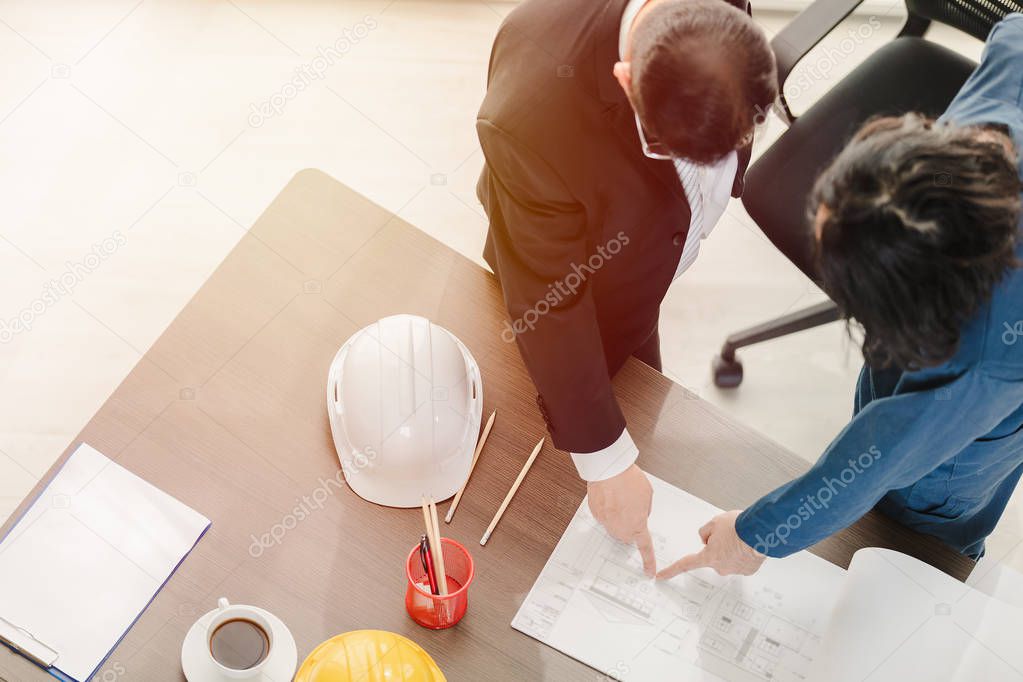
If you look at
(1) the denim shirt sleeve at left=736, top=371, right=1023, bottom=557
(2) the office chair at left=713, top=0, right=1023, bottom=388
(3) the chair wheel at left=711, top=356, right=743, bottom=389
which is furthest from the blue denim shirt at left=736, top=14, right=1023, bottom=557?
(3) the chair wheel at left=711, top=356, right=743, bottom=389

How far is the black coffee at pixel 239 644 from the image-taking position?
123 cm

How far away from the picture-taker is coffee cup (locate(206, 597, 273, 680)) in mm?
1229

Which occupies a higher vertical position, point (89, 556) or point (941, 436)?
point (941, 436)

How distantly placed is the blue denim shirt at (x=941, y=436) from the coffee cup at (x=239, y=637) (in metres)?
0.67

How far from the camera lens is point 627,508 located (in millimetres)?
1336

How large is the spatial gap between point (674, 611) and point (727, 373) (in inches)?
49.4

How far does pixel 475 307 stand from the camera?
1549 mm

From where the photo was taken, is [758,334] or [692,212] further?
[758,334]

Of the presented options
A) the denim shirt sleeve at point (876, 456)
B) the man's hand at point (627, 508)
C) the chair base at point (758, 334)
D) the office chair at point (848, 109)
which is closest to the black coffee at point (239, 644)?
the man's hand at point (627, 508)

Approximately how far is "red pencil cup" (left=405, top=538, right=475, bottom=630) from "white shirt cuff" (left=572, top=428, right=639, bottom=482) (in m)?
0.21

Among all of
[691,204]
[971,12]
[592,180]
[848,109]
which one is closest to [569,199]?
[592,180]

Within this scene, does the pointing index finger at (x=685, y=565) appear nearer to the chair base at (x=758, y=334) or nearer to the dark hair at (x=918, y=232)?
the dark hair at (x=918, y=232)

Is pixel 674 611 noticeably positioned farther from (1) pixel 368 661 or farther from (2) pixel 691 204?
(2) pixel 691 204

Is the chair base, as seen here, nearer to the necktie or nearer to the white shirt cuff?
the necktie
